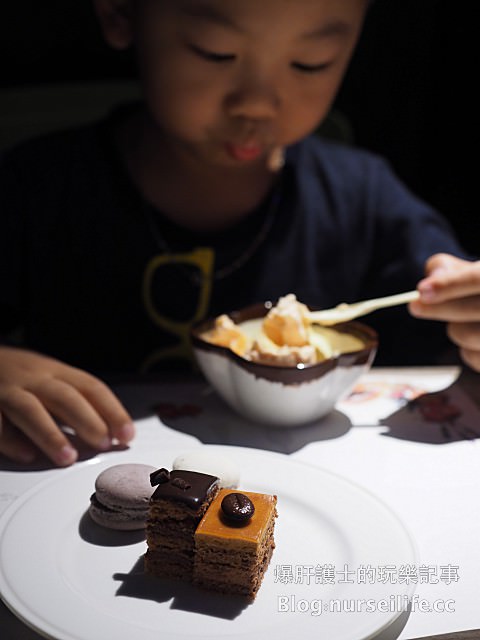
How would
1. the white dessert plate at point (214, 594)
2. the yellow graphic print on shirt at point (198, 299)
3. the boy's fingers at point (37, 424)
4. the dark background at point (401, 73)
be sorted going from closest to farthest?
the white dessert plate at point (214, 594) < the boy's fingers at point (37, 424) < the yellow graphic print on shirt at point (198, 299) < the dark background at point (401, 73)

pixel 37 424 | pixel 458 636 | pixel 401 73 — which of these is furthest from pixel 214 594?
pixel 401 73

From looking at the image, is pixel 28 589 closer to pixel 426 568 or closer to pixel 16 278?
pixel 426 568

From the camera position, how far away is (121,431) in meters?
0.86

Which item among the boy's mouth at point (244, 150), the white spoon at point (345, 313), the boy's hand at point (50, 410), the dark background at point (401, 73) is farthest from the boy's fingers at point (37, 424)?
the dark background at point (401, 73)

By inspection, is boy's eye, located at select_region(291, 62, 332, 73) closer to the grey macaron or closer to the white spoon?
the white spoon

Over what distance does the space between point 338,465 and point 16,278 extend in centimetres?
70

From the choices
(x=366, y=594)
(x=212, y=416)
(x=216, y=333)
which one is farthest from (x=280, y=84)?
(x=366, y=594)

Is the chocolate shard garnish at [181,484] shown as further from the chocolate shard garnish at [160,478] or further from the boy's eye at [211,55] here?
the boy's eye at [211,55]

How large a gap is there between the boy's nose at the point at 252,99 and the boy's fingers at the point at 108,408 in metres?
0.42

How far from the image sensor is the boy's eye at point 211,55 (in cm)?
96

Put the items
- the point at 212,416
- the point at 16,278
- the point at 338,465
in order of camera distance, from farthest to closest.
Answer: the point at 16,278
the point at 212,416
the point at 338,465

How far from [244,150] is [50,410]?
0.48m

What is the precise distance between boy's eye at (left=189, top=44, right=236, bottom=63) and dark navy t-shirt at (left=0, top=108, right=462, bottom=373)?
1.12 ft

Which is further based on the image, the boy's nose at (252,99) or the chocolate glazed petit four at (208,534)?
the boy's nose at (252,99)
